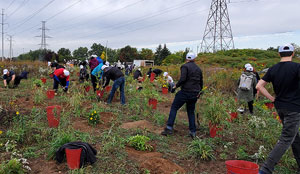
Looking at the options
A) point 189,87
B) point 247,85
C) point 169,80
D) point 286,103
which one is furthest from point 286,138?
point 169,80

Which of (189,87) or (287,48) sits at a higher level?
(287,48)

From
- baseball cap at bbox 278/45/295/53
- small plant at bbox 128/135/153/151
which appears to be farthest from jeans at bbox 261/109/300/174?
small plant at bbox 128/135/153/151

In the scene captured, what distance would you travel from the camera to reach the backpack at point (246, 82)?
6305 mm

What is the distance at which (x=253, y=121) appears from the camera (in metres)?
4.37

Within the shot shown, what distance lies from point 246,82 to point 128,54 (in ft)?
166

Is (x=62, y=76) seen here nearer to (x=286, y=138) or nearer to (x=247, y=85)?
(x=247, y=85)

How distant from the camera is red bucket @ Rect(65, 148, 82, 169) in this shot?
9.40 feet

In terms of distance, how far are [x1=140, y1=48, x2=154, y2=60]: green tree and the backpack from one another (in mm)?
53007

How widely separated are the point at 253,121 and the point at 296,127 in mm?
1532

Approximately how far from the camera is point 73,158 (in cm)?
288

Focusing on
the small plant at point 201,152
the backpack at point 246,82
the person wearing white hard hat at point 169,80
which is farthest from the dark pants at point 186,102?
the person wearing white hard hat at point 169,80

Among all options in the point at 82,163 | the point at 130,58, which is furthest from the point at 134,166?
the point at 130,58

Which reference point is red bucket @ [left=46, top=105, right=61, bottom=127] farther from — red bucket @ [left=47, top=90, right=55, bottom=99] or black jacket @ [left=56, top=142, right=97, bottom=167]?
red bucket @ [left=47, top=90, right=55, bottom=99]

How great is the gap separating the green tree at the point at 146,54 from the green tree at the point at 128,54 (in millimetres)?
1891
